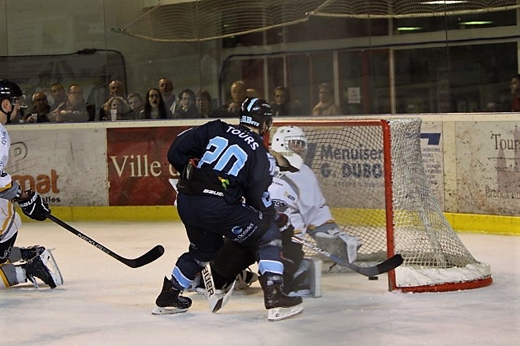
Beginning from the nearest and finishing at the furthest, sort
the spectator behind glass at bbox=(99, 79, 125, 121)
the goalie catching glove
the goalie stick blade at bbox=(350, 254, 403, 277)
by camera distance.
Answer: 1. the goalie catching glove
2. the goalie stick blade at bbox=(350, 254, 403, 277)
3. the spectator behind glass at bbox=(99, 79, 125, 121)

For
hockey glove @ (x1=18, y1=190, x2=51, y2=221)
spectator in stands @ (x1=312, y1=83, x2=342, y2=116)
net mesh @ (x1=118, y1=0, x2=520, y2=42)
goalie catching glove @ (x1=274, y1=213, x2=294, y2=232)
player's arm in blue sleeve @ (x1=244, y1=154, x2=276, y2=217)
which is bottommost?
goalie catching glove @ (x1=274, y1=213, x2=294, y2=232)

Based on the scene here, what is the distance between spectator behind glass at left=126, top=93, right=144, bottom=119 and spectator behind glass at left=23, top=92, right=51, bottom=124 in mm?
731

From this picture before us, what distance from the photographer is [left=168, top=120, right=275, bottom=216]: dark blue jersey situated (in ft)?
15.9

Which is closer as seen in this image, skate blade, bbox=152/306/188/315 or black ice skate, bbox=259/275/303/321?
black ice skate, bbox=259/275/303/321

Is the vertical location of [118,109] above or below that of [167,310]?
above

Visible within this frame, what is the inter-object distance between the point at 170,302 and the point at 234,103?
4.77 m

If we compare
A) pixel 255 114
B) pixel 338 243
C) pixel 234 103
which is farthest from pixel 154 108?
pixel 255 114

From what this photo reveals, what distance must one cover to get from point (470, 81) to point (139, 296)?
12.7 feet

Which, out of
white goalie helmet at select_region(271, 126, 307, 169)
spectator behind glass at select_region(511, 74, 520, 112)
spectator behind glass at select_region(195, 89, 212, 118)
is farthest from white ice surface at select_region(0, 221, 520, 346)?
spectator behind glass at select_region(195, 89, 212, 118)

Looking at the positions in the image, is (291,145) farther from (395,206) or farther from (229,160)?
(229,160)

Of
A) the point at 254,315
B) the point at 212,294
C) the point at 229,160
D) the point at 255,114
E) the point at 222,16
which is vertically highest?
the point at 222,16

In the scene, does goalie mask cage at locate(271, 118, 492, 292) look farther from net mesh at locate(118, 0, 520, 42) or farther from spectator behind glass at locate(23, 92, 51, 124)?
spectator behind glass at locate(23, 92, 51, 124)

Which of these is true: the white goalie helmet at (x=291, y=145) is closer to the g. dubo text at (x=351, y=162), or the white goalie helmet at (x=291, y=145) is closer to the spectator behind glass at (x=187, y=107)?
the g. dubo text at (x=351, y=162)

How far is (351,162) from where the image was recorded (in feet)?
21.9
